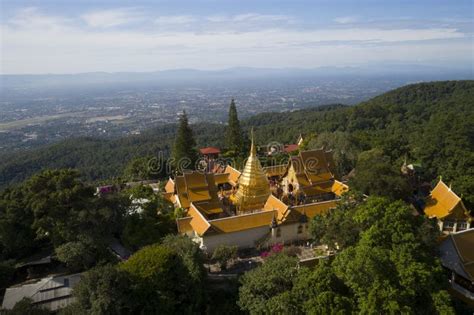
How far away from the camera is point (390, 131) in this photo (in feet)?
190

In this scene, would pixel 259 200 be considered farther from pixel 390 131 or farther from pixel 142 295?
pixel 390 131

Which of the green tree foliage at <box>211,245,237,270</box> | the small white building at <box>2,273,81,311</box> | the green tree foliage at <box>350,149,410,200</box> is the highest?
the green tree foliage at <box>350,149,410,200</box>

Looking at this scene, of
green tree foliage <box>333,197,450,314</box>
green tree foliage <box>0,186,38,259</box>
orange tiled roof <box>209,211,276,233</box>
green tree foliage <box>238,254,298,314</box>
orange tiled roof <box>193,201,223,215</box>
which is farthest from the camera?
orange tiled roof <box>193,201,223,215</box>

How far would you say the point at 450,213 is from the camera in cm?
2383

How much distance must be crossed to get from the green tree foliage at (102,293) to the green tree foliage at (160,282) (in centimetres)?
60

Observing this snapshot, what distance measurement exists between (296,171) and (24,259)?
65.5 ft

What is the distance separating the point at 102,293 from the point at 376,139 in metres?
33.7

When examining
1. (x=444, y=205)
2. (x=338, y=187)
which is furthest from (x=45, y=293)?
(x=444, y=205)

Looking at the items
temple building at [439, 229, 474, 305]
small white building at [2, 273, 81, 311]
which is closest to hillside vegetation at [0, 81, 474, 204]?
temple building at [439, 229, 474, 305]

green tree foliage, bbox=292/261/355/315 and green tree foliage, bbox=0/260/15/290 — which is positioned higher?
green tree foliage, bbox=292/261/355/315

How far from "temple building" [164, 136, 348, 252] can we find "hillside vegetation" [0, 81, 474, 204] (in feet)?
25.2

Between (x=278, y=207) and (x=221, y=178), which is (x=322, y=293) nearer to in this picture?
(x=278, y=207)

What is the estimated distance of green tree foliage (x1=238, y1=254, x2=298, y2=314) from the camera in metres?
15.6

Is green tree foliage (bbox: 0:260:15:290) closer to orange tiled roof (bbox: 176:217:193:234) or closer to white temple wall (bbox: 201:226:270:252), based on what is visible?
orange tiled roof (bbox: 176:217:193:234)
